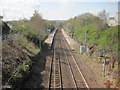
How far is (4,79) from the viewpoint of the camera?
11492 millimetres

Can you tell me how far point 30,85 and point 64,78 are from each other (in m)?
3.14

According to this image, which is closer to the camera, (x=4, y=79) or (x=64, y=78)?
(x=4, y=79)

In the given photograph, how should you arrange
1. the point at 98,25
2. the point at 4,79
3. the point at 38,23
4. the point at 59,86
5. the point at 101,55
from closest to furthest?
the point at 4,79 → the point at 59,86 → the point at 101,55 → the point at 98,25 → the point at 38,23

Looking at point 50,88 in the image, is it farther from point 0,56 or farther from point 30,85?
point 0,56

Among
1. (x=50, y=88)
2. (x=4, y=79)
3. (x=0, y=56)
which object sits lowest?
(x=50, y=88)

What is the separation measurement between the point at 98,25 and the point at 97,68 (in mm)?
12915

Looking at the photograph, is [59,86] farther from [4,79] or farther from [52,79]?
[4,79]

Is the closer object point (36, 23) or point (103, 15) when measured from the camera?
point (36, 23)

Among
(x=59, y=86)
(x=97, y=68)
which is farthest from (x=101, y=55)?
(x=59, y=86)

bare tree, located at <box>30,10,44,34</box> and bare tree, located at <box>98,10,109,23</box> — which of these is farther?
bare tree, located at <box>98,10,109,23</box>

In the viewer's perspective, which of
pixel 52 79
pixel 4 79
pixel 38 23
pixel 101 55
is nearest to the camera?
pixel 4 79

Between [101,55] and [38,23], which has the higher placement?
[38,23]

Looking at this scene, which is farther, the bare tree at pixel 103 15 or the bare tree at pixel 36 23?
the bare tree at pixel 103 15

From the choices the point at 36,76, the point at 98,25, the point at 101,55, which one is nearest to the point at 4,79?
the point at 36,76
